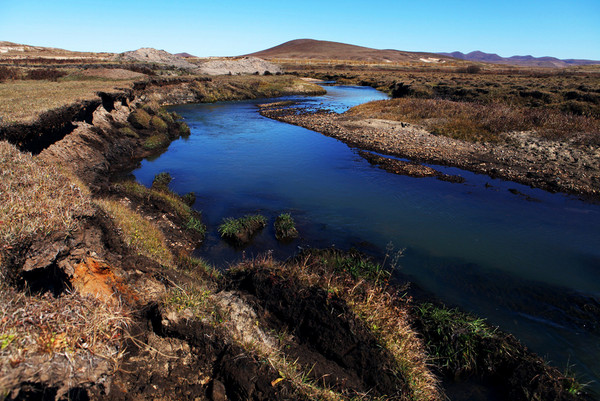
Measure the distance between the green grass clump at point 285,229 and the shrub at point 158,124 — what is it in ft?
55.7

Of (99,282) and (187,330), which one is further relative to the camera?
(99,282)

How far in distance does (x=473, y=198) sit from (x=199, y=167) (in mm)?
13816

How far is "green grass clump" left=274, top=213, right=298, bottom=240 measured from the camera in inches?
408

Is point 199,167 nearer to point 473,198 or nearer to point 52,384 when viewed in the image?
point 473,198

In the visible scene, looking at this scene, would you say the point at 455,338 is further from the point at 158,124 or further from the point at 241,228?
the point at 158,124

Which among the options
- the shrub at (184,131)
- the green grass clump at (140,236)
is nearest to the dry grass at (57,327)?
the green grass clump at (140,236)

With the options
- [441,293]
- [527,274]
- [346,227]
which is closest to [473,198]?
[527,274]

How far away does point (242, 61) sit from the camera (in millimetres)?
74250

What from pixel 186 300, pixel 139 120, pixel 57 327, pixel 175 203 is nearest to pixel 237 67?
pixel 139 120

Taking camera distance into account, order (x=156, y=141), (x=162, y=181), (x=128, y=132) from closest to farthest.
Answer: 1. (x=162, y=181)
2. (x=128, y=132)
3. (x=156, y=141)

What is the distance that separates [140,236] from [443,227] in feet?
31.4

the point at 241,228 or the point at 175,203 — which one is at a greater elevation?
the point at 175,203

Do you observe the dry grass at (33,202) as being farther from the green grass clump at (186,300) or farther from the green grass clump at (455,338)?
the green grass clump at (455,338)

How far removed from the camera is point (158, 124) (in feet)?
78.7
